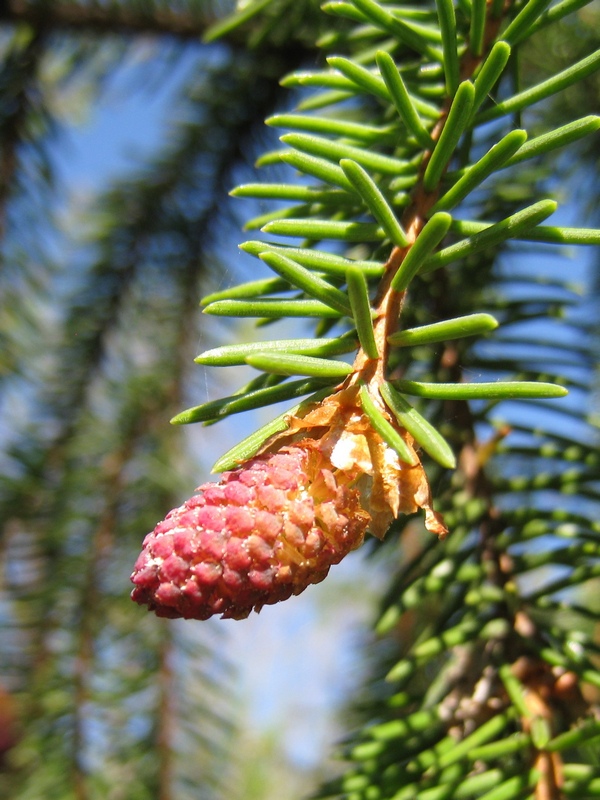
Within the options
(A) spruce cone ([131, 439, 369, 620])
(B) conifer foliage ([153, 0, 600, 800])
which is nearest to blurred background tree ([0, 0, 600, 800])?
(B) conifer foliage ([153, 0, 600, 800])

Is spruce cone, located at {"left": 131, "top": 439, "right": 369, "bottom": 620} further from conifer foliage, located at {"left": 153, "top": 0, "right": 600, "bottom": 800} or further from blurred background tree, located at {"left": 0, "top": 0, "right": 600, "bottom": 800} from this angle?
blurred background tree, located at {"left": 0, "top": 0, "right": 600, "bottom": 800}

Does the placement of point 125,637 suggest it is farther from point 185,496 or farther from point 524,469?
point 524,469

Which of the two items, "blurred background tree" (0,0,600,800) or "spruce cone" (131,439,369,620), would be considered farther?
"blurred background tree" (0,0,600,800)

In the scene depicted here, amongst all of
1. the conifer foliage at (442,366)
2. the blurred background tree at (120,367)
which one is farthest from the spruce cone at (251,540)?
the blurred background tree at (120,367)

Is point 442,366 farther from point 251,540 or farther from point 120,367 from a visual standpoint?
point 120,367

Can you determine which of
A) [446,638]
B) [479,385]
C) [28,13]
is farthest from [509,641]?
[28,13]

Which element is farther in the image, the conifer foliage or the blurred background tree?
the blurred background tree
